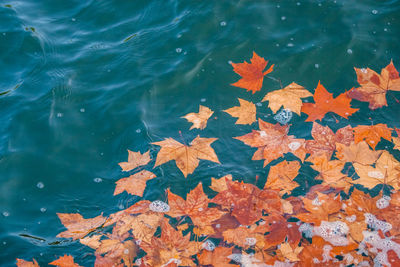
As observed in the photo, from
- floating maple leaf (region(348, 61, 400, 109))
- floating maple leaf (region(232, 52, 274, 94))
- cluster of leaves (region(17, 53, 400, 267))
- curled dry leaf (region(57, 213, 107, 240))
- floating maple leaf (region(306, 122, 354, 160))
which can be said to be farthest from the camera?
floating maple leaf (region(232, 52, 274, 94))

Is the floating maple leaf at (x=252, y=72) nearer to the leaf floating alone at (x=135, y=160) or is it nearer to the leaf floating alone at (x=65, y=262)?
the leaf floating alone at (x=135, y=160)

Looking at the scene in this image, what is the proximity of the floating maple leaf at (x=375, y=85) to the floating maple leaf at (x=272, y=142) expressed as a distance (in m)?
0.64

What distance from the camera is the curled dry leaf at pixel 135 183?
7.64 feet

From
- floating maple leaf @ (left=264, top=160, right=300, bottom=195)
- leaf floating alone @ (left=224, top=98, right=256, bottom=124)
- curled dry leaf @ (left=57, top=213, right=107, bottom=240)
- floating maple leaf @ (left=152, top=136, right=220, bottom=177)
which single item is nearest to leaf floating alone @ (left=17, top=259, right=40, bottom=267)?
curled dry leaf @ (left=57, top=213, right=107, bottom=240)

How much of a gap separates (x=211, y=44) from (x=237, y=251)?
181cm

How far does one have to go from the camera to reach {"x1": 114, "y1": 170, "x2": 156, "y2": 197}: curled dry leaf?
2328mm

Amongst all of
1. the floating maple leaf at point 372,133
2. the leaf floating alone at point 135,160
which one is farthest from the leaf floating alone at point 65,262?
the floating maple leaf at point 372,133

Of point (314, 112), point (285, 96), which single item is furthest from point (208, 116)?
point (314, 112)

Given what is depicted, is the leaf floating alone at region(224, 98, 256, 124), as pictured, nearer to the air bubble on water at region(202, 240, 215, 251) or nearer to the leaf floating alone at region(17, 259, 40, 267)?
the air bubble on water at region(202, 240, 215, 251)

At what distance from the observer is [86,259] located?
2066 millimetres

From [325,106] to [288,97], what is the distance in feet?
0.94

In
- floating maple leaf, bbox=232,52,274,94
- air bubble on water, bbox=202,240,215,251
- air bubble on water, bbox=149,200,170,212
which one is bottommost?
air bubble on water, bbox=202,240,215,251

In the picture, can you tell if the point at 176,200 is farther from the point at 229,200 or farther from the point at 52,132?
the point at 52,132

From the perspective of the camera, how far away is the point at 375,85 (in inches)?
105
